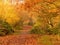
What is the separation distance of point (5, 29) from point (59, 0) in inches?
543

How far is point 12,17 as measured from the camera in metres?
28.7

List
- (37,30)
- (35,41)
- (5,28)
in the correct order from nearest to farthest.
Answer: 1. (35,41)
2. (5,28)
3. (37,30)

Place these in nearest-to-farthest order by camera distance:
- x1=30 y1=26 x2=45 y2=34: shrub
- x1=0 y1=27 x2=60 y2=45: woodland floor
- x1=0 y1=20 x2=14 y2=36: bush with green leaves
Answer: x1=0 y1=27 x2=60 y2=45: woodland floor, x1=0 y1=20 x2=14 y2=36: bush with green leaves, x1=30 y1=26 x2=45 y2=34: shrub

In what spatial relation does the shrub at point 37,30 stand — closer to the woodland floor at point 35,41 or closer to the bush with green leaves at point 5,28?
the bush with green leaves at point 5,28

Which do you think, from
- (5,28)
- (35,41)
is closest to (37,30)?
(5,28)

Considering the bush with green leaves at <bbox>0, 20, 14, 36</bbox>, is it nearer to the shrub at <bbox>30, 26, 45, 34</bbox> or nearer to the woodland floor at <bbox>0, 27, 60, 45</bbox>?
Result: the shrub at <bbox>30, 26, 45, 34</bbox>

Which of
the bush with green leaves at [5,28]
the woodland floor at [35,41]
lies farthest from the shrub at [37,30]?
the woodland floor at [35,41]

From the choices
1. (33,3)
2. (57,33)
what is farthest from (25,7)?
(57,33)

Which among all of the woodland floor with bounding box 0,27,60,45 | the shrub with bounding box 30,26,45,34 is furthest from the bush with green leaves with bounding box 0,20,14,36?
the woodland floor with bounding box 0,27,60,45

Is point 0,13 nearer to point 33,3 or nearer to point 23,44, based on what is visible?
point 23,44

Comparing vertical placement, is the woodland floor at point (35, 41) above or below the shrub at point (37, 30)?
above

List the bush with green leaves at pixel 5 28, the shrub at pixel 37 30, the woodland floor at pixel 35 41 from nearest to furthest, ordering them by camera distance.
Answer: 1. the woodland floor at pixel 35 41
2. the bush with green leaves at pixel 5 28
3. the shrub at pixel 37 30

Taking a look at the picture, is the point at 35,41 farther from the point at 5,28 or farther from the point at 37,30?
the point at 5,28

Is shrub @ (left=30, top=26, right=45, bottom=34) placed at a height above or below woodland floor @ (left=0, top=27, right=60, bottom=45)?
below
